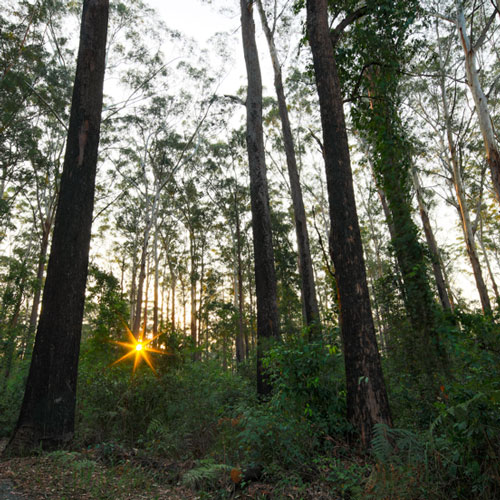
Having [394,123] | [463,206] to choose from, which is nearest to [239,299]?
[463,206]

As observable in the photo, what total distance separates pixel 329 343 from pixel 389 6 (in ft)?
17.0

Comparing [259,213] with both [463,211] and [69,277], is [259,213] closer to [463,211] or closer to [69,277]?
[69,277]

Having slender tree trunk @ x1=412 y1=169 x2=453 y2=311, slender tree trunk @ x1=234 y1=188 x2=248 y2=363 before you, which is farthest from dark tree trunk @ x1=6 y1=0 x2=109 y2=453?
slender tree trunk @ x1=234 y1=188 x2=248 y2=363

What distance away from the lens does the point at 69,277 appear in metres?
4.29

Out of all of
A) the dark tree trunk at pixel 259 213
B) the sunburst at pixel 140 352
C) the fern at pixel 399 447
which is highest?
the dark tree trunk at pixel 259 213

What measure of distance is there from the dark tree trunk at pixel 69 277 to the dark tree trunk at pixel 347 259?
322 cm

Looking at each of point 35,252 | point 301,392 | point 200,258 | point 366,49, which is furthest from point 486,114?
point 35,252

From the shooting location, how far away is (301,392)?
157 inches

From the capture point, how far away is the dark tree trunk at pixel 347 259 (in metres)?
3.61

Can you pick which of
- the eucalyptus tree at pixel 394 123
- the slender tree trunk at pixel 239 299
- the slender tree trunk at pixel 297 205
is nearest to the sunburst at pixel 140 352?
the slender tree trunk at pixel 297 205

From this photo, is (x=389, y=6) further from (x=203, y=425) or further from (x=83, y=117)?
(x=203, y=425)

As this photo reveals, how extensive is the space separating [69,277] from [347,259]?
3.45m

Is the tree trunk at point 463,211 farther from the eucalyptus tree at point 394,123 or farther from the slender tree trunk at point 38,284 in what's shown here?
the slender tree trunk at point 38,284

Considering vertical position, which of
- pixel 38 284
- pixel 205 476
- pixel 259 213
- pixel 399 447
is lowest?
pixel 205 476
